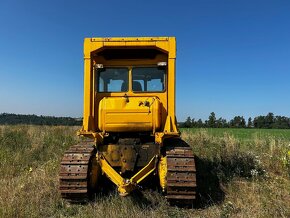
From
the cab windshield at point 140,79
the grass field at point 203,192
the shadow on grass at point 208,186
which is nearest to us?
the grass field at point 203,192

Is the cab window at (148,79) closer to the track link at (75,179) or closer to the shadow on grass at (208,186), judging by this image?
the track link at (75,179)

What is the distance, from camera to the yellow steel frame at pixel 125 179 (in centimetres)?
650

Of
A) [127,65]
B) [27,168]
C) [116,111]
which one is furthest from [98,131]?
[27,168]

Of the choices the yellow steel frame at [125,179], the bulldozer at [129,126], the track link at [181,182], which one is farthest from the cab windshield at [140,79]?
the track link at [181,182]

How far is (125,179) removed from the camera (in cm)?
673

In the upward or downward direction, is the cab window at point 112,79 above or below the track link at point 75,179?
above

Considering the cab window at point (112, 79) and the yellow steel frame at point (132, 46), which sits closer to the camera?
the yellow steel frame at point (132, 46)

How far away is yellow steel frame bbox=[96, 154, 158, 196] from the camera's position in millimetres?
6502

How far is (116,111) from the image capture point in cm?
715

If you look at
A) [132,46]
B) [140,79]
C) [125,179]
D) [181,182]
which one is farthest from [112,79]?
[181,182]

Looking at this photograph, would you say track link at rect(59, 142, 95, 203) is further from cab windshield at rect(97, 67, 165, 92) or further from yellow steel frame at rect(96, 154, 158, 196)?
cab windshield at rect(97, 67, 165, 92)

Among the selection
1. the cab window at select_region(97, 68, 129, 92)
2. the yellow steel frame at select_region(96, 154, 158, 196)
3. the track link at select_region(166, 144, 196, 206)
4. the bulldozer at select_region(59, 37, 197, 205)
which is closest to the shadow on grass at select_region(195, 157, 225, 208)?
the track link at select_region(166, 144, 196, 206)

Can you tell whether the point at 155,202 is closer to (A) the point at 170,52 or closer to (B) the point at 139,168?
(B) the point at 139,168

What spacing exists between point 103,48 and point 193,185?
10.4 feet
